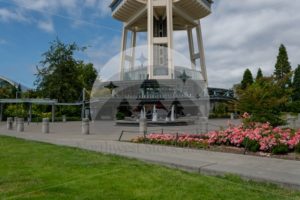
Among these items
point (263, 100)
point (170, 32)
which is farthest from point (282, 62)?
point (263, 100)

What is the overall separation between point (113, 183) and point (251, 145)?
6.83 meters

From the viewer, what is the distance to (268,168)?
28.9ft

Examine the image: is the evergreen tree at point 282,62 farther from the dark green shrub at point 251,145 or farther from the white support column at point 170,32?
the dark green shrub at point 251,145

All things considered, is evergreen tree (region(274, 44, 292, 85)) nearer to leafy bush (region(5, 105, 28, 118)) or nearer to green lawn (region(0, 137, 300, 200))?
leafy bush (region(5, 105, 28, 118))

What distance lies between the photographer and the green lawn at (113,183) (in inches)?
237

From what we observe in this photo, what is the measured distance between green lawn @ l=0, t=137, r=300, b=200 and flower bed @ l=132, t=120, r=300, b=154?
14.7ft

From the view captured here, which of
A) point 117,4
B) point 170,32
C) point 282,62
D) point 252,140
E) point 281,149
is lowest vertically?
point 281,149

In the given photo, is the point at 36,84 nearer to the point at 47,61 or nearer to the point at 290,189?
the point at 47,61

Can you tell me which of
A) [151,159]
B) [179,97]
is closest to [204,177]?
[151,159]

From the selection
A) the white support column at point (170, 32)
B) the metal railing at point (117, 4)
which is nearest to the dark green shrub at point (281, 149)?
the white support column at point (170, 32)

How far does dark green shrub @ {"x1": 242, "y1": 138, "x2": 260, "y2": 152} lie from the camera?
11.9 m

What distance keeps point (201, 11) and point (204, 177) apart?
79.4 m

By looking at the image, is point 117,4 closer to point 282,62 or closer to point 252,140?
point 282,62

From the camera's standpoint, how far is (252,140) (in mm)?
12203
